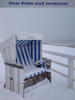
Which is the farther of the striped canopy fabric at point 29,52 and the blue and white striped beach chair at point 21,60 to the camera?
the striped canopy fabric at point 29,52

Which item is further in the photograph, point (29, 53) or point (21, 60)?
point (29, 53)

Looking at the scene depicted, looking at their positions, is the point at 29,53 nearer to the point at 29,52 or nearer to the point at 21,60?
the point at 29,52

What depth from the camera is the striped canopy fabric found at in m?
2.43

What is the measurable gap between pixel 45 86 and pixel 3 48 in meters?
0.95

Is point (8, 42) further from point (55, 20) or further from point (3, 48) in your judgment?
point (55, 20)

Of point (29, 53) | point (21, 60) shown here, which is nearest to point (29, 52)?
point (29, 53)

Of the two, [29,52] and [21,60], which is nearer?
[21,60]

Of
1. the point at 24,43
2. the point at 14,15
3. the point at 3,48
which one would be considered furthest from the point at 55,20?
the point at 3,48

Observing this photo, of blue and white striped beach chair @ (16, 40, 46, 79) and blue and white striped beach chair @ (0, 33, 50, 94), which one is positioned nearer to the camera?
blue and white striped beach chair @ (0, 33, 50, 94)

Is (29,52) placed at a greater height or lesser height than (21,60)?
greater

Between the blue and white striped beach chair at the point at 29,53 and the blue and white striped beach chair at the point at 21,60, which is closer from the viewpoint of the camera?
the blue and white striped beach chair at the point at 21,60

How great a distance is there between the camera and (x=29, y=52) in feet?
8.36

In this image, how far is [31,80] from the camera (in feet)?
6.71

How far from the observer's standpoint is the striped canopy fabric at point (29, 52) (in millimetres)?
2426
